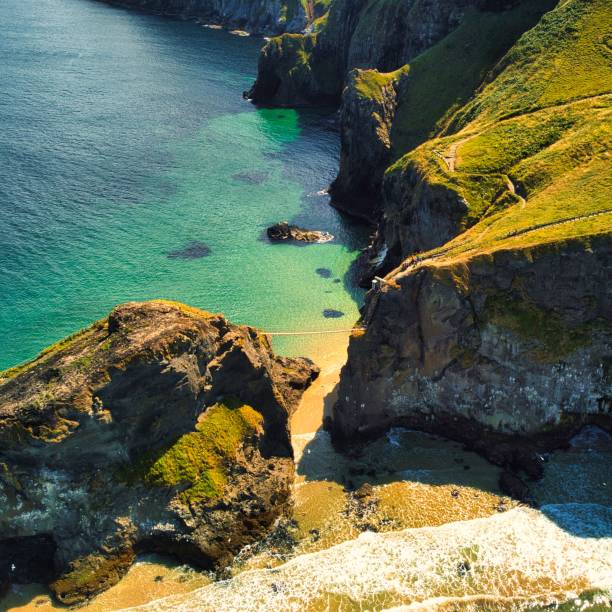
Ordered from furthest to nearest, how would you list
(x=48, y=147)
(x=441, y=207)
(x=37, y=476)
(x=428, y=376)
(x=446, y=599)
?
(x=48, y=147) < (x=441, y=207) < (x=428, y=376) < (x=37, y=476) < (x=446, y=599)

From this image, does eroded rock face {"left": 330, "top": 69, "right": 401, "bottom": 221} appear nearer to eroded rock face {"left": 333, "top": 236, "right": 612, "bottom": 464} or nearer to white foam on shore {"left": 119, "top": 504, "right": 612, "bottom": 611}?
eroded rock face {"left": 333, "top": 236, "right": 612, "bottom": 464}

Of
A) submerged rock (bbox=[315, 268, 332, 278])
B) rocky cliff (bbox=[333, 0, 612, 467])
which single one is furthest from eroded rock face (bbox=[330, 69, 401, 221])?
rocky cliff (bbox=[333, 0, 612, 467])

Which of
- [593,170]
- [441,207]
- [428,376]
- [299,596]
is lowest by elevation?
[299,596]

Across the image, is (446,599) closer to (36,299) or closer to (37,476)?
(37,476)

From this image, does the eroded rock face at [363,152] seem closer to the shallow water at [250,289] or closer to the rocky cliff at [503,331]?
the shallow water at [250,289]

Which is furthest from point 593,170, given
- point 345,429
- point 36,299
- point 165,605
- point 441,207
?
point 36,299

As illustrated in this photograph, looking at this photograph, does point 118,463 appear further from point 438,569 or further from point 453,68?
point 453,68

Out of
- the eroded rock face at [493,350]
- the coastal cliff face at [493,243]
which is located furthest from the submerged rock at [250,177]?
the eroded rock face at [493,350]
